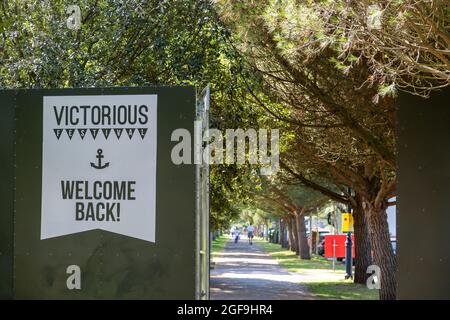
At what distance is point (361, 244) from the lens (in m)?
22.9

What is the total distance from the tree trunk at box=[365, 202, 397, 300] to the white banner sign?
433 inches

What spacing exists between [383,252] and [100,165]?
1195cm

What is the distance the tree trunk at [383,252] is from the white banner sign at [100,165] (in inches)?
433

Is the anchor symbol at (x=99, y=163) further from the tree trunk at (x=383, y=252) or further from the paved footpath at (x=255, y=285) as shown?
the tree trunk at (x=383, y=252)

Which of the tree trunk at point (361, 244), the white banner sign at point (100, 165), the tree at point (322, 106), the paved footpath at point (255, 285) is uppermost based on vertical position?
the tree at point (322, 106)

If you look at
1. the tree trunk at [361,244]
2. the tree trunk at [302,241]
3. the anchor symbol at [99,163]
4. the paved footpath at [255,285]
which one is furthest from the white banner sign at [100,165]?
the tree trunk at [302,241]

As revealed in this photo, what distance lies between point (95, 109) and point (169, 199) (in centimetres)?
129

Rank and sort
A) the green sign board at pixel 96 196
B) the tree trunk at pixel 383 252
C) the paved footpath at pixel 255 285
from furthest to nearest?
1. the paved footpath at pixel 255 285
2. the tree trunk at pixel 383 252
3. the green sign board at pixel 96 196

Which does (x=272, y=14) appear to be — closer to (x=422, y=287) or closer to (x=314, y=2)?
(x=314, y=2)

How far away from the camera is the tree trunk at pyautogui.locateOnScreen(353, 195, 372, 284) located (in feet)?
74.5

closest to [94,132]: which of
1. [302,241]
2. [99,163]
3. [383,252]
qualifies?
[99,163]

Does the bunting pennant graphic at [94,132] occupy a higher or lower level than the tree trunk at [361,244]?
higher

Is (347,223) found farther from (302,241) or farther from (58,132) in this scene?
(302,241)

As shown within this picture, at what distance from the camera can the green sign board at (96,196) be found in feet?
25.3
